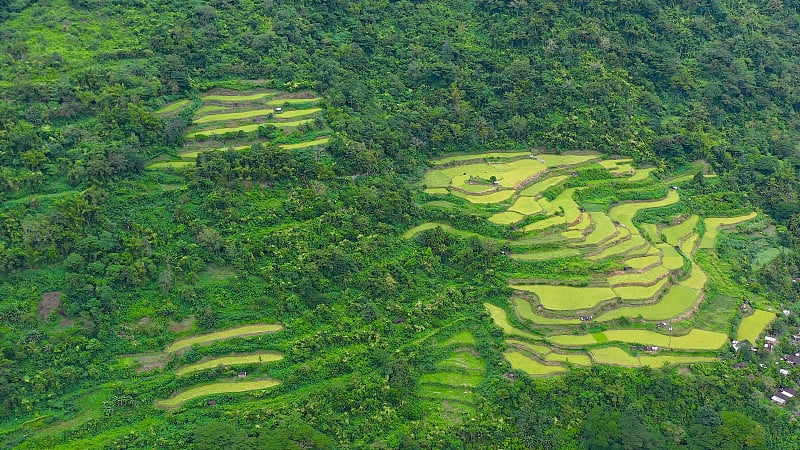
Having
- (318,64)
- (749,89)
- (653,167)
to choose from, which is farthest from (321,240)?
(749,89)

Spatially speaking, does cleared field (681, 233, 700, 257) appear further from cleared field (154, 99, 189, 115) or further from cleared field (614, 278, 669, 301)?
cleared field (154, 99, 189, 115)

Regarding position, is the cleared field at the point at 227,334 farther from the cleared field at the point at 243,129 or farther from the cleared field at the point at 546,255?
the cleared field at the point at 546,255

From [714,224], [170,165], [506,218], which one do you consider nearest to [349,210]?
[506,218]

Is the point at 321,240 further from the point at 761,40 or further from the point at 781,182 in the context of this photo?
the point at 761,40

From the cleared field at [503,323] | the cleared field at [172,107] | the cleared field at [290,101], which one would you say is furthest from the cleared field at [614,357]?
the cleared field at [172,107]

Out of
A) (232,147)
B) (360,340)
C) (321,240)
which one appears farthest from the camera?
(232,147)

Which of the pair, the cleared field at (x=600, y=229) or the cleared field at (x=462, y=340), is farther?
the cleared field at (x=600, y=229)
